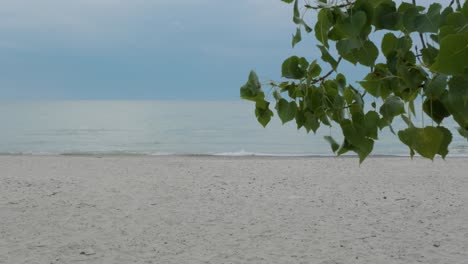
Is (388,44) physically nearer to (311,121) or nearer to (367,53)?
(367,53)

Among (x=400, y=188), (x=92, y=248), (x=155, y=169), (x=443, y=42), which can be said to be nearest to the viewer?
(x=443, y=42)

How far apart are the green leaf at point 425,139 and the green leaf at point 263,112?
0.30m

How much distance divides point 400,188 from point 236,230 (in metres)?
3.53

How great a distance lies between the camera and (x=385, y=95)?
66cm

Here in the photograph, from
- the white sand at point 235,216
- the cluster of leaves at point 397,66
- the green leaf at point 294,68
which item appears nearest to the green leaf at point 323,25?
the cluster of leaves at point 397,66

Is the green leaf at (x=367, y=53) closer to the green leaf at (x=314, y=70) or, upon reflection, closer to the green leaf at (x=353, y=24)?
the green leaf at (x=353, y=24)

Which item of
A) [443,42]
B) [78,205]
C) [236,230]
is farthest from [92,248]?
[443,42]

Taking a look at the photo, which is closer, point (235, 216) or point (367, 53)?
point (367, 53)

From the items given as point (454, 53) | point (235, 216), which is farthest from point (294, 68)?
point (235, 216)

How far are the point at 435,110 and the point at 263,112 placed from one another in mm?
311

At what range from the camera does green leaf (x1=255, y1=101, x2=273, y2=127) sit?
806 millimetres

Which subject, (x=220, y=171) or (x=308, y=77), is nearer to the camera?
(x=308, y=77)

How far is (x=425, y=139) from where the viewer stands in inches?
Result: 20.5

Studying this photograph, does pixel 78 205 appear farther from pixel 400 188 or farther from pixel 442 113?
pixel 442 113
